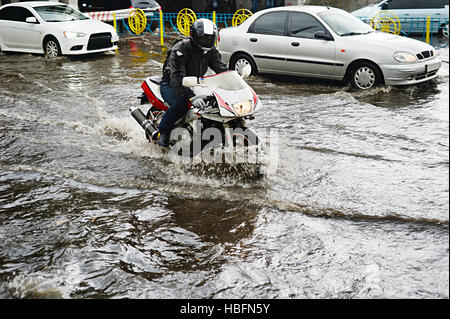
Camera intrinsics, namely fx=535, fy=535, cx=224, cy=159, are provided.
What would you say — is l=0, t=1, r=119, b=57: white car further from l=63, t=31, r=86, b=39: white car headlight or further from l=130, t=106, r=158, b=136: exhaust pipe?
l=130, t=106, r=158, b=136: exhaust pipe

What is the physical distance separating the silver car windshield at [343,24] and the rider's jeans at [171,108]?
5602mm

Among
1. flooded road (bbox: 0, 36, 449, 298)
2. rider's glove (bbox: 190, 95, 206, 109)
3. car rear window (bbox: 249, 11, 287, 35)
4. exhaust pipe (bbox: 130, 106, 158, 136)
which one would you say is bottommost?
flooded road (bbox: 0, 36, 449, 298)

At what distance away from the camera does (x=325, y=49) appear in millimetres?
11086

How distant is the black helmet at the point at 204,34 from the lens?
5.99 meters

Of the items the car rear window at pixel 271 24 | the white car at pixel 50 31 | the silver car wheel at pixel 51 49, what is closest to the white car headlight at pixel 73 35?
the white car at pixel 50 31

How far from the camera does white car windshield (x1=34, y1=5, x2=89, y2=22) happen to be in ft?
52.2

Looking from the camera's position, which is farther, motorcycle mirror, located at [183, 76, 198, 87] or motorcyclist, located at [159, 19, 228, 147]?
motorcyclist, located at [159, 19, 228, 147]

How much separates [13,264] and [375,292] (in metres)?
3.03

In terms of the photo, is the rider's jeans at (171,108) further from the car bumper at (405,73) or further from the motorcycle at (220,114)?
the car bumper at (405,73)

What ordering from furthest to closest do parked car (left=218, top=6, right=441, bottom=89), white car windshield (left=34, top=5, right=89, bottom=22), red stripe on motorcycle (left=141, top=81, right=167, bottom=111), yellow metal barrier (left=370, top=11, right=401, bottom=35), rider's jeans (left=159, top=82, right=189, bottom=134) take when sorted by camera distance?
yellow metal barrier (left=370, top=11, right=401, bottom=35)
white car windshield (left=34, top=5, right=89, bottom=22)
parked car (left=218, top=6, right=441, bottom=89)
red stripe on motorcycle (left=141, top=81, right=167, bottom=111)
rider's jeans (left=159, top=82, right=189, bottom=134)

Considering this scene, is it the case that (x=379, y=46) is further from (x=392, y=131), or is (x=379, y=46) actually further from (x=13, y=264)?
(x=13, y=264)

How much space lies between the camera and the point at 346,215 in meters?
5.51

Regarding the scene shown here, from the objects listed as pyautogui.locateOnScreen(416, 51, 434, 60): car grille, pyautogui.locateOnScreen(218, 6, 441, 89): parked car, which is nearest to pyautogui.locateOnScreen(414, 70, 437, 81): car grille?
pyautogui.locateOnScreen(218, 6, 441, 89): parked car
